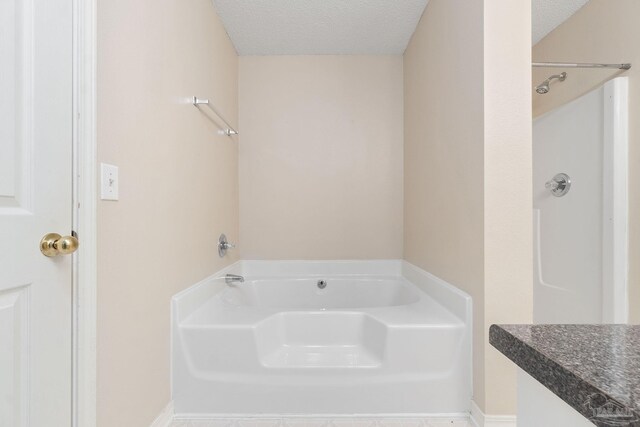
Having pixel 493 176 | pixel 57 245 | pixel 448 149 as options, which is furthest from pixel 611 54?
pixel 57 245

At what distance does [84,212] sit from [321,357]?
1162 mm

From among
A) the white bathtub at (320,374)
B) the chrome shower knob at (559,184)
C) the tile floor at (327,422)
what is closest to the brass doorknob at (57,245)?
the white bathtub at (320,374)

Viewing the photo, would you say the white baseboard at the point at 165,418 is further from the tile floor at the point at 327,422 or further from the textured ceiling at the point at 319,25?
the textured ceiling at the point at 319,25

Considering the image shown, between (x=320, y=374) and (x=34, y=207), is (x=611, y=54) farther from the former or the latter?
(x=34, y=207)

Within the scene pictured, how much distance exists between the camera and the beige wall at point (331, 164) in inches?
106

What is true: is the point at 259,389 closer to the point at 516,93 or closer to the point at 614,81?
the point at 516,93

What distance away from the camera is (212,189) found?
6.84 feet

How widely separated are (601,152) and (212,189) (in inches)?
90.0

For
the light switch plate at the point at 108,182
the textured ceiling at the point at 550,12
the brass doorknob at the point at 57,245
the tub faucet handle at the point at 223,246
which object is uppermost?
the textured ceiling at the point at 550,12

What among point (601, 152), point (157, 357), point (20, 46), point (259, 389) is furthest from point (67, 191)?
point (601, 152)

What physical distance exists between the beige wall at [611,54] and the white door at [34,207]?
2.47 metres

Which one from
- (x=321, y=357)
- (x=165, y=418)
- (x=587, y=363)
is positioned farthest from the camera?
(x=321, y=357)

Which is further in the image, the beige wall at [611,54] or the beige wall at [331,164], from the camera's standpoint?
the beige wall at [331,164]

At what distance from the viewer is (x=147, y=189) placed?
1311 millimetres
